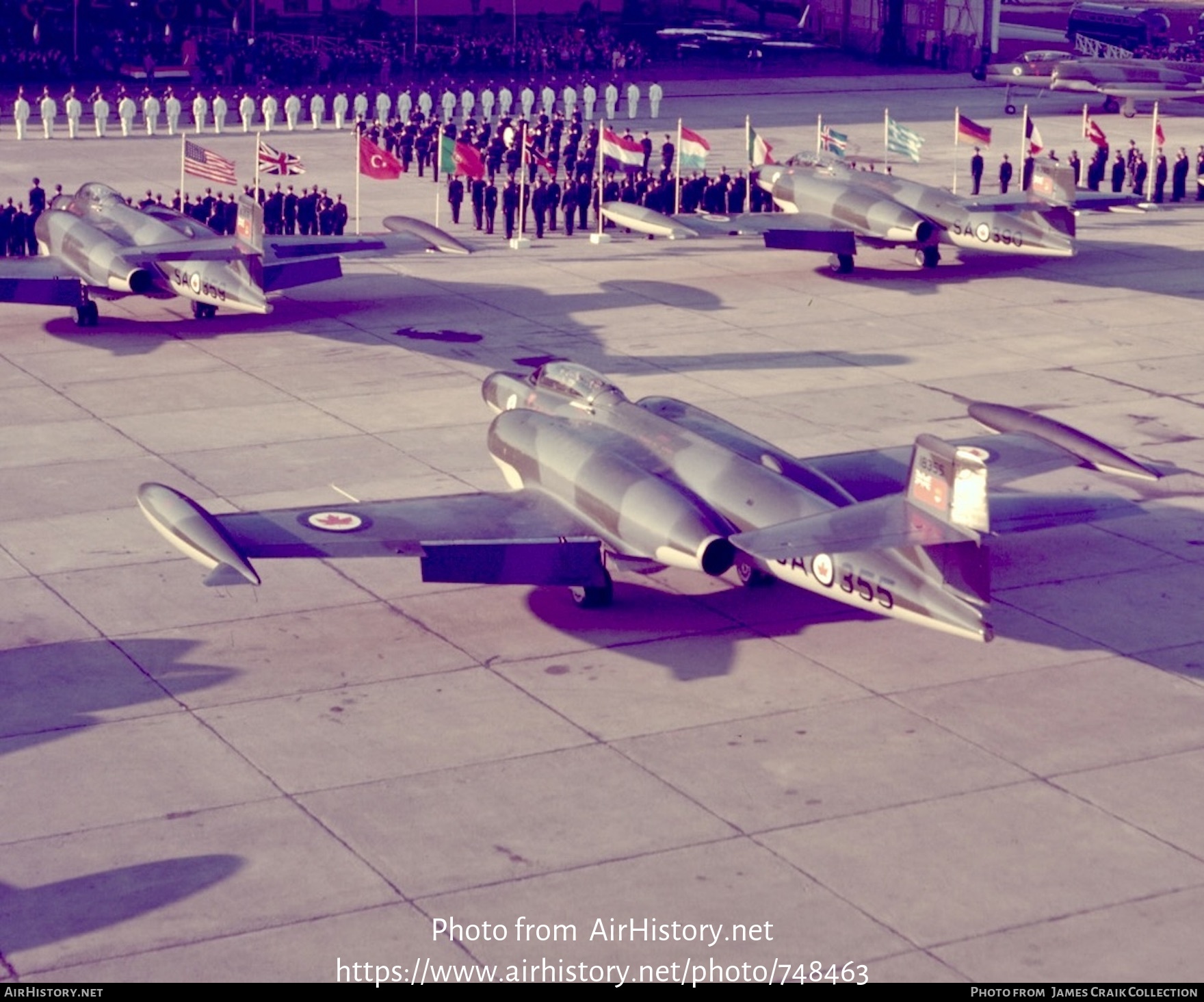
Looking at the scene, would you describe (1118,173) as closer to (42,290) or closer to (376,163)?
(376,163)

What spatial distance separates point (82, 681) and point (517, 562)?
16.2ft

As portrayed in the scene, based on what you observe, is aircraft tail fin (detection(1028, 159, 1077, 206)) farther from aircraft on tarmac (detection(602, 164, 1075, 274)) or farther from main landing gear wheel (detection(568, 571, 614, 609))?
main landing gear wheel (detection(568, 571, 614, 609))

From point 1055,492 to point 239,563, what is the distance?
1223 cm

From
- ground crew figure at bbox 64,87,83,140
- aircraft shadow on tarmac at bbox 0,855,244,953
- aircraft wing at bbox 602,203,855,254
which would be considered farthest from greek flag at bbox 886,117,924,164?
aircraft shadow on tarmac at bbox 0,855,244,953

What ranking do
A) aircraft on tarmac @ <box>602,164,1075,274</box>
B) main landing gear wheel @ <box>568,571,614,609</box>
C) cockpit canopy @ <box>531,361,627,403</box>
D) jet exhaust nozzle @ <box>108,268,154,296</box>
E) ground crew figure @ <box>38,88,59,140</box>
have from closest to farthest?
main landing gear wheel @ <box>568,571,614,609</box> < cockpit canopy @ <box>531,361,627,403</box> < jet exhaust nozzle @ <box>108,268,154,296</box> < aircraft on tarmac @ <box>602,164,1075,274</box> < ground crew figure @ <box>38,88,59,140</box>

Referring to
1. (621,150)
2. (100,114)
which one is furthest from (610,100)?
(621,150)

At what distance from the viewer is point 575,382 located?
2538 cm

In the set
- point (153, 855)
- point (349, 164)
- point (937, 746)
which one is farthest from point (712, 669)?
point (349, 164)

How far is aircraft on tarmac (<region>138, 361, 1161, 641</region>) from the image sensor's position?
2011 cm

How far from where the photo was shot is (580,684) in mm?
21125

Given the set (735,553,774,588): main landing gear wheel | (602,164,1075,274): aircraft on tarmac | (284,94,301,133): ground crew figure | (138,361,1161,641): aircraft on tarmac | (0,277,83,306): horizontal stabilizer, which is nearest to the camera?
(138,361,1161,641): aircraft on tarmac

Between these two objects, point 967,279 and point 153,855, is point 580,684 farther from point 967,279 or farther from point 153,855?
point 967,279

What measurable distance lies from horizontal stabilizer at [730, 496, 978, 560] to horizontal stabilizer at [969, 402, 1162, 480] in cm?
540

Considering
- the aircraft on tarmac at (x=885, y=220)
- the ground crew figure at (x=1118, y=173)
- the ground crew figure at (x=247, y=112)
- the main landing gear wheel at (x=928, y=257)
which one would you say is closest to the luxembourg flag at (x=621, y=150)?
the aircraft on tarmac at (x=885, y=220)
